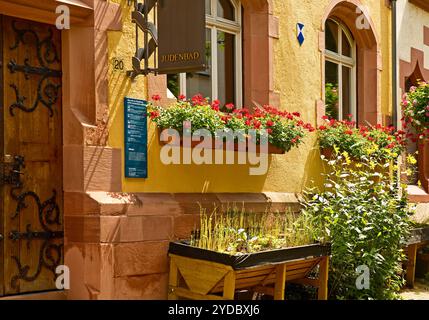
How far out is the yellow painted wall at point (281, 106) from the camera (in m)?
5.99

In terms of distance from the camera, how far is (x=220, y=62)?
7535mm

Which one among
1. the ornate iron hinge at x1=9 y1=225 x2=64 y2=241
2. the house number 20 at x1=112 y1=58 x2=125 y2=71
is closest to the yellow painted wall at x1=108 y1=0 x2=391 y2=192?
the house number 20 at x1=112 y1=58 x2=125 y2=71

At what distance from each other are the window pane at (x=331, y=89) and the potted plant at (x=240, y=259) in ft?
10.0

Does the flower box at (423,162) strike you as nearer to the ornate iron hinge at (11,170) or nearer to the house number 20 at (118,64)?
the house number 20 at (118,64)

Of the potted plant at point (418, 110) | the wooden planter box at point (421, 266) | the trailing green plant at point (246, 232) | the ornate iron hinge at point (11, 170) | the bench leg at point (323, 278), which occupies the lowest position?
the wooden planter box at point (421, 266)

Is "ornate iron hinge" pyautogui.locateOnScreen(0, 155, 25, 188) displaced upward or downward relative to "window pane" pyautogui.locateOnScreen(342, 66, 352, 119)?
downward

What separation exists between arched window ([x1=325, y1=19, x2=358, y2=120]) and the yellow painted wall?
566 mm

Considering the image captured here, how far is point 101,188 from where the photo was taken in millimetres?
5734

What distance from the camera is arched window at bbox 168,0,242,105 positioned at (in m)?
7.08

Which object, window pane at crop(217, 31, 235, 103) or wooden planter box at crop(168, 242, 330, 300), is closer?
wooden planter box at crop(168, 242, 330, 300)

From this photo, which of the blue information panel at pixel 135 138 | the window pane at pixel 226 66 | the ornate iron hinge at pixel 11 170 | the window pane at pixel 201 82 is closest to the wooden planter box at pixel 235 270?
the blue information panel at pixel 135 138
